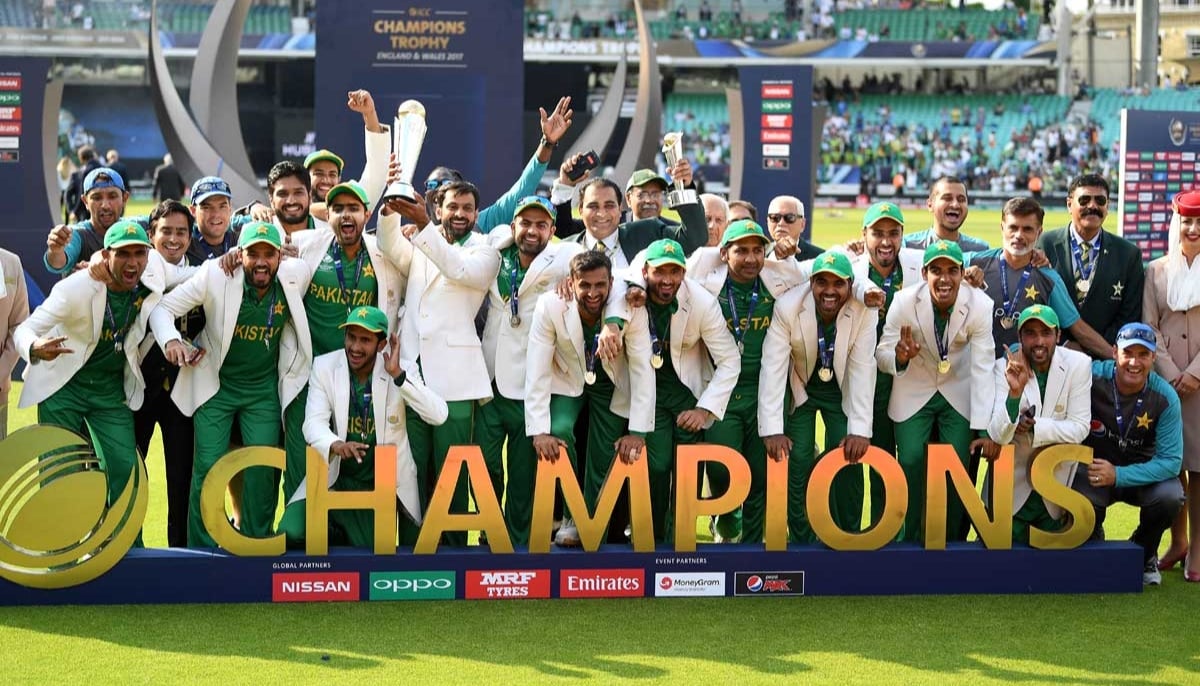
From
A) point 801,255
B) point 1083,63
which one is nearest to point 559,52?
point 1083,63

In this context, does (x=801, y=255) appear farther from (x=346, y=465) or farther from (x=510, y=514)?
(x=346, y=465)

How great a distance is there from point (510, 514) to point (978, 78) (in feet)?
172

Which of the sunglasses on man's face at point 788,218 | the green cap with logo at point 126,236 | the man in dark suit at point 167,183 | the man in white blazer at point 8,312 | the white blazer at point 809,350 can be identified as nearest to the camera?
the green cap with logo at point 126,236

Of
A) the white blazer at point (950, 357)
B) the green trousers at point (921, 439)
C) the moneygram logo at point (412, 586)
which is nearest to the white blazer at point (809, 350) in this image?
the white blazer at point (950, 357)

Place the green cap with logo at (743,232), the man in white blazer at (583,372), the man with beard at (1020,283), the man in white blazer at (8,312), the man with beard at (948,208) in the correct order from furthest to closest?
the man with beard at (948,208) → the man in white blazer at (8,312) → the man with beard at (1020,283) → the green cap with logo at (743,232) → the man in white blazer at (583,372)

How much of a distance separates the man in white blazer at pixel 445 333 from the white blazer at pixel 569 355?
357mm

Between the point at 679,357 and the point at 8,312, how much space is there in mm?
3530

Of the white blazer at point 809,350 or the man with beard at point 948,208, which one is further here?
the man with beard at point 948,208

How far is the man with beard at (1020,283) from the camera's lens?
24.6ft

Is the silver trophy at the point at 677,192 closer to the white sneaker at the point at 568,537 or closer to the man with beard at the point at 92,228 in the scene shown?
the white sneaker at the point at 568,537

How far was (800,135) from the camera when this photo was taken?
57.9 ft

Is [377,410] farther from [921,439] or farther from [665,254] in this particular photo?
[921,439]

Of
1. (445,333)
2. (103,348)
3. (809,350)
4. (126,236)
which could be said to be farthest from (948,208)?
(103,348)

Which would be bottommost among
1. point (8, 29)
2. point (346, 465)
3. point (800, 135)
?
point (346, 465)
